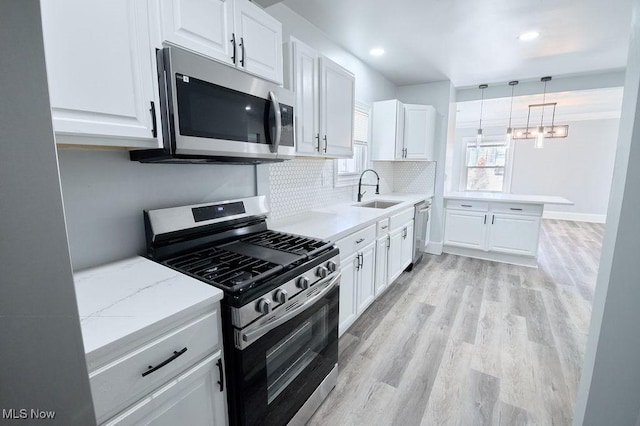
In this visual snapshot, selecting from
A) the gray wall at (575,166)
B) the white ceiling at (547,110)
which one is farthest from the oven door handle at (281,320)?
the gray wall at (575,166)

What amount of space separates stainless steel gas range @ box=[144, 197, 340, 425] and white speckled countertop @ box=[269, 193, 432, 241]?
193 millimetres

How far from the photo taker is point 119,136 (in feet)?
Result: 3.34

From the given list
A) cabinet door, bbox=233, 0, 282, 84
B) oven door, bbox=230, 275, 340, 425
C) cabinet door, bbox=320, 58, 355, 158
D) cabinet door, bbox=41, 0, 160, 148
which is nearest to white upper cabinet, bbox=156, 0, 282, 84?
cabinet door, bbox=233, 0, 282, 84

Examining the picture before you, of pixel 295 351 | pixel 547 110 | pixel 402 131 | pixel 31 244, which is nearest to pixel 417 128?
pixel 402 131

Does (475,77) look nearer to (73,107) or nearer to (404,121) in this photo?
(404,121)

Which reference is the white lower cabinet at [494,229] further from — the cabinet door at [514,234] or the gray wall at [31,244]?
the gray wall at [31,244]

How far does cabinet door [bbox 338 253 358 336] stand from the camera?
2014mm

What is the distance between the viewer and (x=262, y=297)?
1.11 meters

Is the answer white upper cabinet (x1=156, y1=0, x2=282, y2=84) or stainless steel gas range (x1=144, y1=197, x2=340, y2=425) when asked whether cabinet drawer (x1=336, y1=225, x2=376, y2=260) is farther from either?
white upper cabinet (x1=156, y1=0, x2=282, y2=84)

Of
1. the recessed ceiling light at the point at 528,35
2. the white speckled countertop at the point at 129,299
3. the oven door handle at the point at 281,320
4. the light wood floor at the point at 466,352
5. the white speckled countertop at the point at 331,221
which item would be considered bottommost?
the light wood floor at the point at 466,352

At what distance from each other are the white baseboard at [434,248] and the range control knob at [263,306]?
3910mm

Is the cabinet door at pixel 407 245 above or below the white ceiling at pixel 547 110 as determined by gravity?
below

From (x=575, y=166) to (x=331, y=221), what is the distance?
770 centimetres

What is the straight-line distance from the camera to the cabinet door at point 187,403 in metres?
0.84
